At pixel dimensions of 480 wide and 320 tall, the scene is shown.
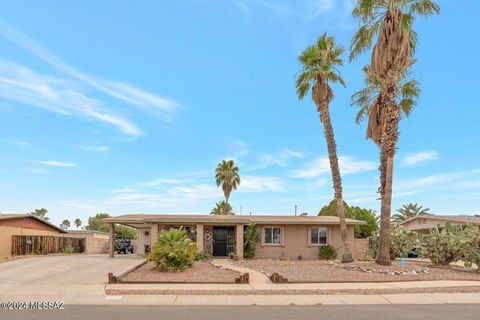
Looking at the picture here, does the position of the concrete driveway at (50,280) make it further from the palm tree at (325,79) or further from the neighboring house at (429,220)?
the neighboring house at (429,220)

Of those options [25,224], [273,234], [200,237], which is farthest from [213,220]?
[25,224]

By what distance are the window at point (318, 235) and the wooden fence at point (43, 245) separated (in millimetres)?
18853

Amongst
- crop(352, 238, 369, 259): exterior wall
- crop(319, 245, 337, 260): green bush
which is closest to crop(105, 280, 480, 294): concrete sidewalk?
crop(319, 245, 337, 260): green bush

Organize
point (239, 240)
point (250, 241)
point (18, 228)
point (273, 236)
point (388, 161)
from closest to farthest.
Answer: point (388, 161) < point (239, 240) < point (250, 241) < point (273, 236) < point (18, 228)

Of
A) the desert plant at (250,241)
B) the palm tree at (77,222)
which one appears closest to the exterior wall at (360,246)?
the desert plant at (250,241)

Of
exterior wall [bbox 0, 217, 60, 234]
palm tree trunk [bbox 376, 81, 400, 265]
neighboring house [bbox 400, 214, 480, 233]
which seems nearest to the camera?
palm tree trunk [bbox 376, 81, 400, 265]

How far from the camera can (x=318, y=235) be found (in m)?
31.5

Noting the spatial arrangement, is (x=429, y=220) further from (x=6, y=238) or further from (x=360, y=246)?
(x=6, y=238)

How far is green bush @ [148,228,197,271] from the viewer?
19875 mm

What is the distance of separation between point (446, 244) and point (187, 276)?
12.5 m

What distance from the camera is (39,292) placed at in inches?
572

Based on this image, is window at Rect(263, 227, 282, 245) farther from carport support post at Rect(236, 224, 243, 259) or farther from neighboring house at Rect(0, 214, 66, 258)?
neighboring house at Rect(0, 214, 66, 258)

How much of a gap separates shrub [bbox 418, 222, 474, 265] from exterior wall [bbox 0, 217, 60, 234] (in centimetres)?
2566
